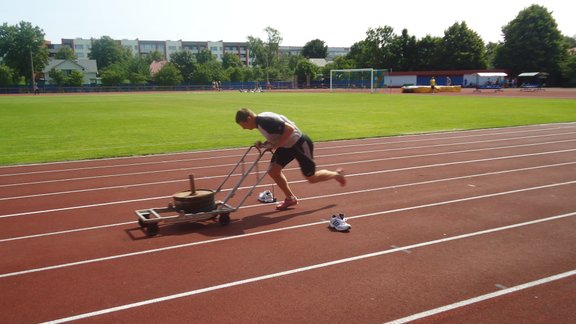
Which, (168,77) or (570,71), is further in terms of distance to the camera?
(168,77)

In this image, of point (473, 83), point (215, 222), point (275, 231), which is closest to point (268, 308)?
point (275, 231)

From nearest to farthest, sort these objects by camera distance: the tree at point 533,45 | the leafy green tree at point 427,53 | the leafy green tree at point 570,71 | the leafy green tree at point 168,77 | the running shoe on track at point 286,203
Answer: the running shoe on track at point 286,203
the leafy green tree at point 570,71
the tree at point 533,45
the leafy green tree at point 427,53
the leafy green tree at point 168,77

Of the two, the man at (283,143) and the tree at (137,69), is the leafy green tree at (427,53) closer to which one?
the tree at (137,69)

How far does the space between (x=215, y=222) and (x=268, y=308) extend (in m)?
2.63

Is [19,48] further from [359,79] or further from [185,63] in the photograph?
[359,79]

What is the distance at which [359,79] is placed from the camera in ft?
220

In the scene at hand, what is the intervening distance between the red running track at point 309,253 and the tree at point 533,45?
2907 inches

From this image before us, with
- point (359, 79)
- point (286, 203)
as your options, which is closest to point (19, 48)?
point (359, 79)

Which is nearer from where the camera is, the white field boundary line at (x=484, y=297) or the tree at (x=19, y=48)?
the white field boundary line at (x=484, y=297)

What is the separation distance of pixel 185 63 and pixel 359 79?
42.6m

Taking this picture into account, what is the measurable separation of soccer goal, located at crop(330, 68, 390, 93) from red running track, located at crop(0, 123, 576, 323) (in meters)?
55.0

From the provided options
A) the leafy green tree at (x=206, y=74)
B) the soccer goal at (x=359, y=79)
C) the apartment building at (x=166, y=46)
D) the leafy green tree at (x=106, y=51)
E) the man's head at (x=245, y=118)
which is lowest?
the man's head at (x=245, y=118)

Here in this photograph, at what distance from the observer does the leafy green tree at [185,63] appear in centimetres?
9400

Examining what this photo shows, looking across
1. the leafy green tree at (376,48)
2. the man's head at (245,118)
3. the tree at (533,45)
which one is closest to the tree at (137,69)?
the leafy green tree at (376,48)
